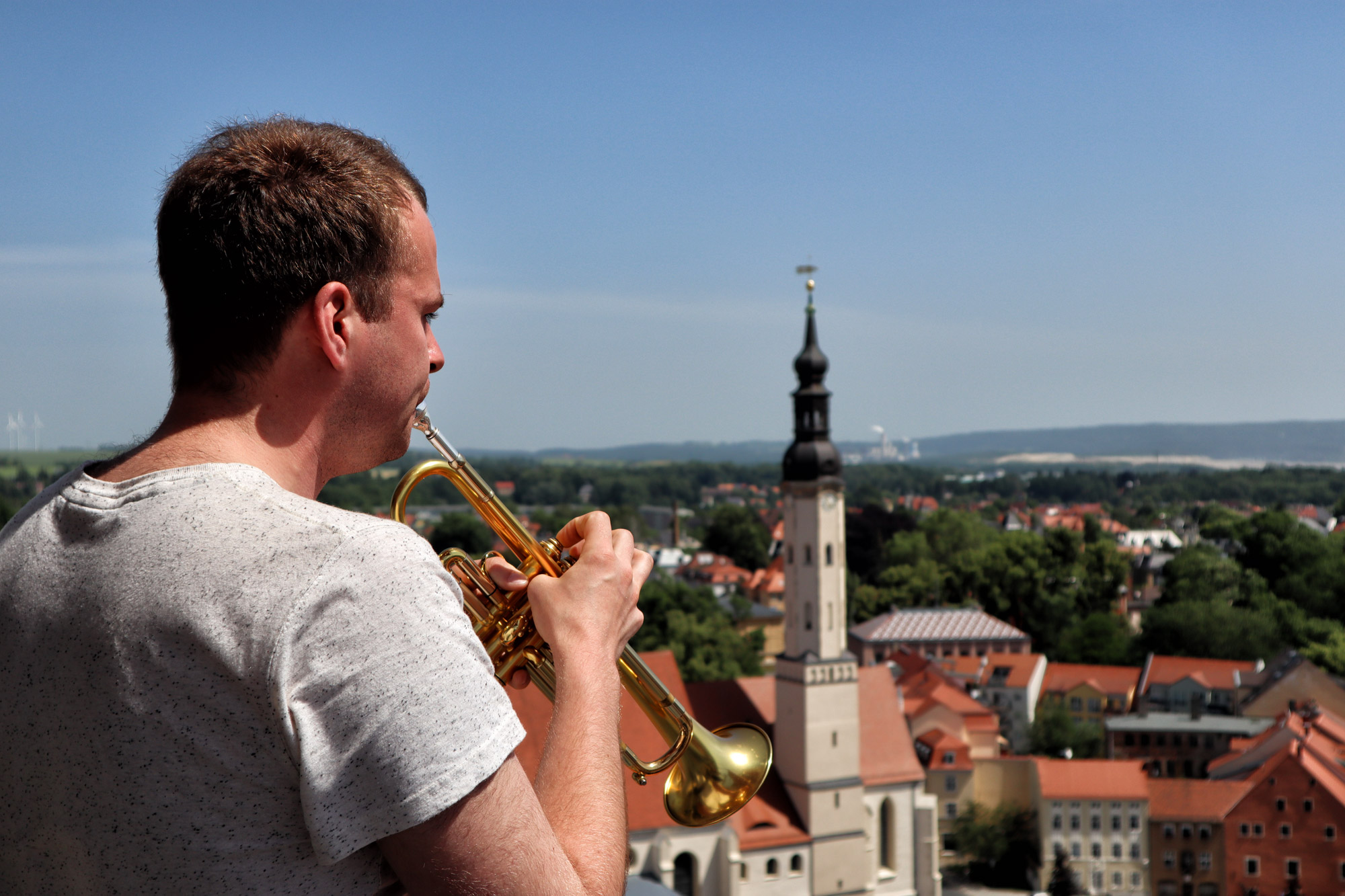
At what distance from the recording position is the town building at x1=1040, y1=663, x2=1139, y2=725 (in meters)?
56.9

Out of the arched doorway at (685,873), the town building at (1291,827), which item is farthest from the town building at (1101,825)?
the arched doorway at (685,873)

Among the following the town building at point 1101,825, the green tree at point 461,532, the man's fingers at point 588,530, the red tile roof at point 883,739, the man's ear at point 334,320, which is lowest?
the town building at point 1101,825

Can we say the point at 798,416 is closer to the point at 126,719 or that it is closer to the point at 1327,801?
the point at 1327,801

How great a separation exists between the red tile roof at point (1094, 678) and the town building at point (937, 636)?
6.95 meters

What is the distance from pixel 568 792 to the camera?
1681 millimetres

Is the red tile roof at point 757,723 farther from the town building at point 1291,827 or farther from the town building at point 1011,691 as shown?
the town building at point 1011,691

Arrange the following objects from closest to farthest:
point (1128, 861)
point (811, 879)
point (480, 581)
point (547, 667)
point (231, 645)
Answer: point (231, 645) < point (547, 667) < point (480, 581) < point (811, 879) < point (1128, 861)

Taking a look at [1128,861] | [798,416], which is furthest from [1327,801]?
[798,416]

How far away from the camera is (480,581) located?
270 centimetres

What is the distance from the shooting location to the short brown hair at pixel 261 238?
1631 mm

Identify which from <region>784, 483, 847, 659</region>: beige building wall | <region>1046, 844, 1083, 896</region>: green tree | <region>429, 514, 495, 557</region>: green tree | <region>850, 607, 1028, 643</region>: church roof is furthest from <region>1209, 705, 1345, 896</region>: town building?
<region>429, 514, 495, 557</region>: green tree

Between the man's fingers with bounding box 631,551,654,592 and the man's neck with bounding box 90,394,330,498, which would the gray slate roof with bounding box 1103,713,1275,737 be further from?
the man's neck with bounding box 90,394,330,498

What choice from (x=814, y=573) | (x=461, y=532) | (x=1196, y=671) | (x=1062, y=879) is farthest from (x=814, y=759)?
(x=461, y=532)

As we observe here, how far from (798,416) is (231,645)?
109 ft
